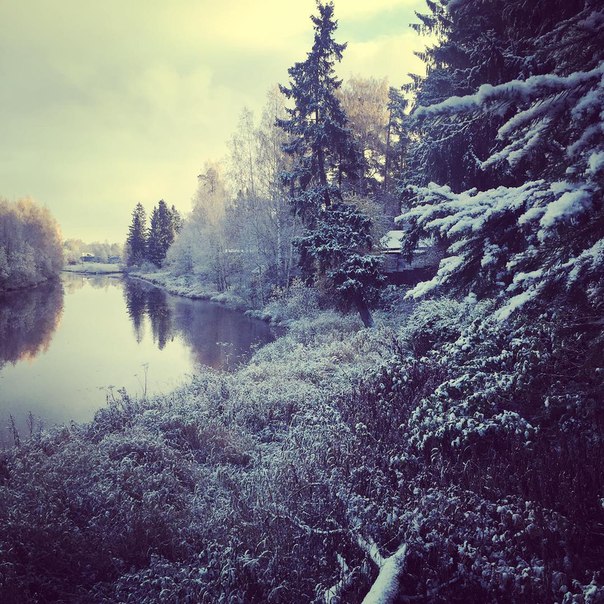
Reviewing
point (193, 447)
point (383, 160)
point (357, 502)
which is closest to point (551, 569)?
point (357, 502)

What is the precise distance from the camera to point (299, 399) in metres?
8.52

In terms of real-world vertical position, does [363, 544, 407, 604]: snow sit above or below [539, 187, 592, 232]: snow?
below

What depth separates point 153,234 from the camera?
2603 inches

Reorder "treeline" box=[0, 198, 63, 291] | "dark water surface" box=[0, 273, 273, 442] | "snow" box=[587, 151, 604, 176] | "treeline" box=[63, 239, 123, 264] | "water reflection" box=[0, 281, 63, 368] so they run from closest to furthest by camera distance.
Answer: "snow" box=[587, 151, 604, 176]
"dark water surface" box=[0, 273, 273, 442]
"water reflection" box=[0, 281, 63, 368]
"treeline" box=[0, 198, 63, 291]
"treeline" box=[63, 239, 123, 264]

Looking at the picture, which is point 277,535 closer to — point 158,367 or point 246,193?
point 158,367

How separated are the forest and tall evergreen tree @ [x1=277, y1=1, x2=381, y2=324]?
5935mm

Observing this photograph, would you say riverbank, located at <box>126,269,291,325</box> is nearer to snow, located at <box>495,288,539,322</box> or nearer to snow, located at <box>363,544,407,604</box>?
snow, located at <box>363,544,407,604</box>

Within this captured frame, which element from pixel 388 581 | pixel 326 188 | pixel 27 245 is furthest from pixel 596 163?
pixel 27 245

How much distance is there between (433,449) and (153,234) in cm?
6923

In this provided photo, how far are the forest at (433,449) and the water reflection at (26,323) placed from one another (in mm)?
10844

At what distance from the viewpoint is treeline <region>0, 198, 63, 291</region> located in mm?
40312

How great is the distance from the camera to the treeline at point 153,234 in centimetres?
6500

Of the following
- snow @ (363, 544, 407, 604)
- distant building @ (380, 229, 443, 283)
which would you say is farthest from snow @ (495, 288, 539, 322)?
distant building @ (380, 229, 443, 283)

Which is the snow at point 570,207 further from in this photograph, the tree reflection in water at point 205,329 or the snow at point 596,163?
the tree reflection in water at point 205,329
